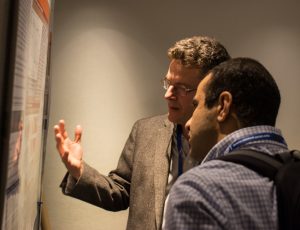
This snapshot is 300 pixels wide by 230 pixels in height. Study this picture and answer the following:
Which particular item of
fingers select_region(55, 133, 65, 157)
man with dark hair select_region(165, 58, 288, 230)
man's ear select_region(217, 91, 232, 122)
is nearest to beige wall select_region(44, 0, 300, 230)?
fingers select_region(55, 133, 65, 157)

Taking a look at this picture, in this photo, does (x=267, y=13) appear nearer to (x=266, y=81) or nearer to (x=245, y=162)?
(x=266, y=81)

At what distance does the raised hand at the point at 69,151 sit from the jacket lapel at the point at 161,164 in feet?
1.12

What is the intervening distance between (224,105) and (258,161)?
252 mm

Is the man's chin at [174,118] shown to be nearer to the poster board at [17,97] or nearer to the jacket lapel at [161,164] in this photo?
the jacket lapel at [161,164]

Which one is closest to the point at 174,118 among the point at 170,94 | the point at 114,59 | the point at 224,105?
the point at 170,94

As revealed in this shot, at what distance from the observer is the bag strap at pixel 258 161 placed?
84 centimetres

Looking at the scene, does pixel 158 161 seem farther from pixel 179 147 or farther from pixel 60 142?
pixel 60 142

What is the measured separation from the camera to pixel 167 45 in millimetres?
2721

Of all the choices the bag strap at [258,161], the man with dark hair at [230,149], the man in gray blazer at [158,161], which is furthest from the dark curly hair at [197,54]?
the bag strap at [258,161]

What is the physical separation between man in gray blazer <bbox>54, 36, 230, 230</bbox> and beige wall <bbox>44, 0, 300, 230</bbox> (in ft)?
2.72

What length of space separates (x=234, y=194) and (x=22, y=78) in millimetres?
485

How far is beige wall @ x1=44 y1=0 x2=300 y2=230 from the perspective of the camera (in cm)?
260

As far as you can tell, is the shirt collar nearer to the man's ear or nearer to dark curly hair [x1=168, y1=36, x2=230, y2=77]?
the man's ear

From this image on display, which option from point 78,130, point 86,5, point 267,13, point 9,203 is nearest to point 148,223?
point 78,130
